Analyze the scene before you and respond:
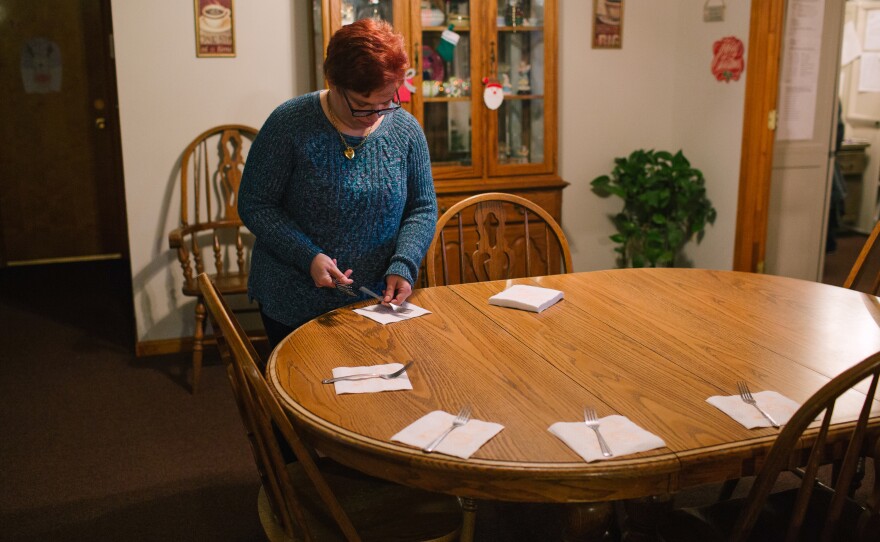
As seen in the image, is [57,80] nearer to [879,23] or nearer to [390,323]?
[390,323]

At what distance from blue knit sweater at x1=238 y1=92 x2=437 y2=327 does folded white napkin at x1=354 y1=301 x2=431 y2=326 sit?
8 cm

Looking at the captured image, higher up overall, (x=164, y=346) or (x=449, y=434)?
(x=449, y=434)

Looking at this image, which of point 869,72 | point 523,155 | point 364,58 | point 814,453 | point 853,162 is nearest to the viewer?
point 814,453

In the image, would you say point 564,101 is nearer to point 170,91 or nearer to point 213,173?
point 213,173

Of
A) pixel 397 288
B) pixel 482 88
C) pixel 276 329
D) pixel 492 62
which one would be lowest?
pixel 276 329

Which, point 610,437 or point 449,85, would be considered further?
point 449,85

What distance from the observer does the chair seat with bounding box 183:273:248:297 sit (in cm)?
327

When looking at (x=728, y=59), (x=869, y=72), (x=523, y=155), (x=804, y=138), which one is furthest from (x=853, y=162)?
(x=523, y=155)

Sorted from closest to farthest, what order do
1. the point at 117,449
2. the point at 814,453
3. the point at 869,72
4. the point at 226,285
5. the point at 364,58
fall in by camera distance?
the point at 814,453 < the point at 364,58 < the point at 117,449 < the point at 226,285 < the point at 869,72

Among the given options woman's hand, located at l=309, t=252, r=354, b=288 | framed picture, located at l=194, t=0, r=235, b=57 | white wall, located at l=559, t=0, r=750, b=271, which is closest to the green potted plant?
white wall, located at l=559, t=0, r=750, b=271

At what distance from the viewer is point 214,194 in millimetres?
3645

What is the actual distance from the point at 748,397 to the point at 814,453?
192 millimetres

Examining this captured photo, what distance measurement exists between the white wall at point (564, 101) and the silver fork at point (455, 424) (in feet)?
8.46

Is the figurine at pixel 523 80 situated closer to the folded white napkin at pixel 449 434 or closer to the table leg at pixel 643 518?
the table leg at pixel 643 518
